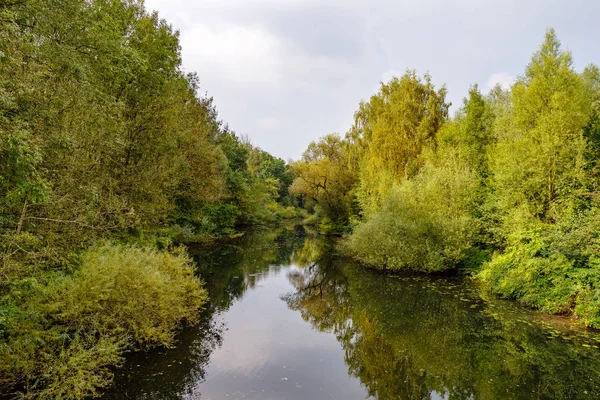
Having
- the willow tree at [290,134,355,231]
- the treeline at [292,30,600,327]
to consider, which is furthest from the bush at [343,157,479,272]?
the willow tree at [290,134,355,231]

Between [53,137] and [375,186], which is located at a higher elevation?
[375,186]

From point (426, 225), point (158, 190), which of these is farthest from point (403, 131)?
→ point (158, 190)

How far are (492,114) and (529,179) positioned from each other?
11190 millimetres

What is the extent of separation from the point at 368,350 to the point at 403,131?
1877 centimetres

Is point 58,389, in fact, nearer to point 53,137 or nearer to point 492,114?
point 53,137

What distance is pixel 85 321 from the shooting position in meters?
7.80

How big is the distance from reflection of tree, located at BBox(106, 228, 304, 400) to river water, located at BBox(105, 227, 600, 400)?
39mm

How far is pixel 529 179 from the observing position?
15.5 m

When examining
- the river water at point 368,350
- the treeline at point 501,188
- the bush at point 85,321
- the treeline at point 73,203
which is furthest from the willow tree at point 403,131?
the bush at point 85,321

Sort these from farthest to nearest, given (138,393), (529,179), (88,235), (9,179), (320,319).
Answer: (529,179)
(320,319)
(88,235)
(138,393)
(9,179)

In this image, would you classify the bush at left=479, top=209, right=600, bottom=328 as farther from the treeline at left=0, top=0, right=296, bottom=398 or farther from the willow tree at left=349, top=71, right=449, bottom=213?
the treeline at left=0, top=0, right=296, bottom=398

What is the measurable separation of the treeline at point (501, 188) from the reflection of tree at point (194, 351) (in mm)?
7407

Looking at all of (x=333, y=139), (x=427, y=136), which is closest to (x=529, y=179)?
(x=427, y=136)

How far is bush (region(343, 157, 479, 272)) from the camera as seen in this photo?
1828 centimetres
